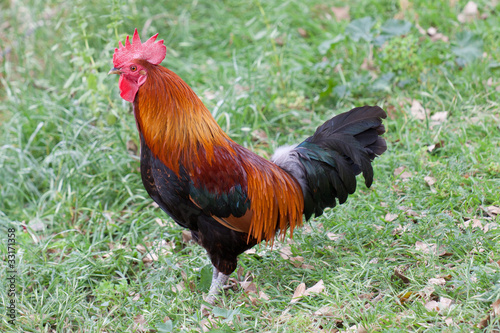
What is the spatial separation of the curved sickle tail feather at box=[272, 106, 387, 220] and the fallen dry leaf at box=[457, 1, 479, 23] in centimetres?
376

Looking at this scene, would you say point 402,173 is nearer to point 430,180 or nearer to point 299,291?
point 430,180

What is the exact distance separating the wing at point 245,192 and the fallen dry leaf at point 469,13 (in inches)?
166

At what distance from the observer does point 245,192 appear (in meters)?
3.36

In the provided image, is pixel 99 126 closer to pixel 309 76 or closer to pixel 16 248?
pixel 16 248

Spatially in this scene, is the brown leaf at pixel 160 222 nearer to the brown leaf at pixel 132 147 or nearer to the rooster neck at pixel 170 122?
the brown leaf at pixel 132 147

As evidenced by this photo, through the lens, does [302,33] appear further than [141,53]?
Yes

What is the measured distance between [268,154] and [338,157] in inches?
67.7

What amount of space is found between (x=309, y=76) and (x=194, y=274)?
10.2ft

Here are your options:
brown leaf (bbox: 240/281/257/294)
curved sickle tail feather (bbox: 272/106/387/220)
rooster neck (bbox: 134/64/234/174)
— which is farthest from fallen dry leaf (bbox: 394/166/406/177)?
rooster neck (bbox: 134/64/234/174)

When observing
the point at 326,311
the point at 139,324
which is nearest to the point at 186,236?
the point at 139,324

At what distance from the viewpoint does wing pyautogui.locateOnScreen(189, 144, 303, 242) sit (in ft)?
10.7

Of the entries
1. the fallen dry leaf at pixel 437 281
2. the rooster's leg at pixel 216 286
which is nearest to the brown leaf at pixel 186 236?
the rooster's leg at pixel 216 286

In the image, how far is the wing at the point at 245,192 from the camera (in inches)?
128

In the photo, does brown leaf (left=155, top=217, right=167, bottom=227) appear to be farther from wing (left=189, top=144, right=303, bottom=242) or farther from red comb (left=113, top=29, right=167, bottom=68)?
red comb (left=113, top=29, right=167, bottom=68)
